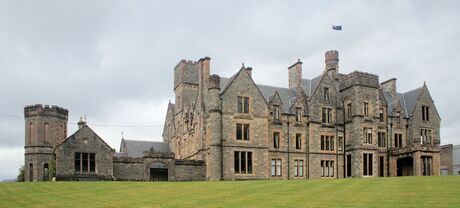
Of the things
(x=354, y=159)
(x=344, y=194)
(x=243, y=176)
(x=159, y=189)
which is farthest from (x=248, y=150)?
(x=344, y=194)

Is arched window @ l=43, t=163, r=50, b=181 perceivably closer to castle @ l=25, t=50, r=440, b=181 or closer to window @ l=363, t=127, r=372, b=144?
castle @ l=25, t=50, r=440, b=181

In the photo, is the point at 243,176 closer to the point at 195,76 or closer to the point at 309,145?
the point at 309,145

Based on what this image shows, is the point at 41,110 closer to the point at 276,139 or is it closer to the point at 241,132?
the point at 241,132

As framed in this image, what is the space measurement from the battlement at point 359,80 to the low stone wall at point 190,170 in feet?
62.6

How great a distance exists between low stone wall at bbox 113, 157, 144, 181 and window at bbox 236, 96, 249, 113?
1096 cm

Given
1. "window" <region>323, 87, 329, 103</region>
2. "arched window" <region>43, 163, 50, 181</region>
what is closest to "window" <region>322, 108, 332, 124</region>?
"window" <region>323, 87, 329, 103</region>

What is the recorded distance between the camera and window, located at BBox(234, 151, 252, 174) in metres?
54.4

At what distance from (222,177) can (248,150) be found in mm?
3994

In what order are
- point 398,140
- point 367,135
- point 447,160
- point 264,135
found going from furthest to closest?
1. point 447,160
2. point 398,140
3. point 367,135
4. point 264,135

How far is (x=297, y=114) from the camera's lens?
195 ft

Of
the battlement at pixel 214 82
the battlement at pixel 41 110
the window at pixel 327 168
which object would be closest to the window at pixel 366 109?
the window at pixel 327 168

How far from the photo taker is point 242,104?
5531 cm

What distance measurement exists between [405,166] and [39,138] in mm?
41296

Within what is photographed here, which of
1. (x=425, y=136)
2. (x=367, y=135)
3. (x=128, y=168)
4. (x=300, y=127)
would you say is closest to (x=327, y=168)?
(x=300, y=127)
